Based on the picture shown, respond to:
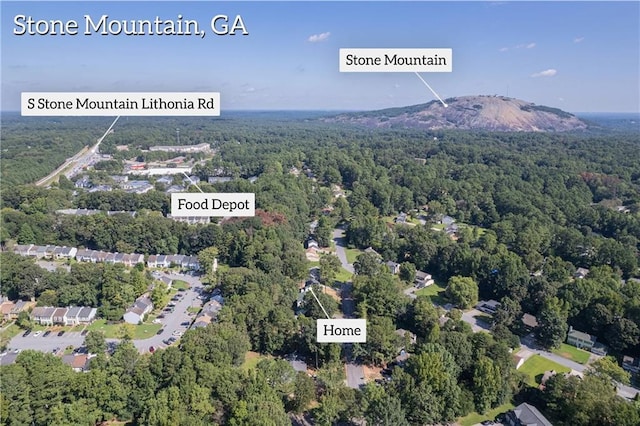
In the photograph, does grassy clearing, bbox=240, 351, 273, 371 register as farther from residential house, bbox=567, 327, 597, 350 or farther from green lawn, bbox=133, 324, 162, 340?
residential house, bbox=567, 327, 597, 350

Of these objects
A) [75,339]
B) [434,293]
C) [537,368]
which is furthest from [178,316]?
[537,368]

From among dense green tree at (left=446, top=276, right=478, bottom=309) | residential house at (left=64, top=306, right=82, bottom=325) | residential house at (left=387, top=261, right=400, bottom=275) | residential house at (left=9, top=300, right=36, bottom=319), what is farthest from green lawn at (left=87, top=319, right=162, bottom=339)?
dense green tree at (left=446, top=276, right=478, bottom=309)

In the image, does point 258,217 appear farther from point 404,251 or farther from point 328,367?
point 328,367

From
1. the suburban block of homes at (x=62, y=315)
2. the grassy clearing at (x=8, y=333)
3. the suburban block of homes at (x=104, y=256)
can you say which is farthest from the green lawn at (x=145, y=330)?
the suburban block of homes at (x=104, y=256)

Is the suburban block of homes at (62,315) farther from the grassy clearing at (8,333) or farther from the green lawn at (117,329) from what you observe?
the grassy clearing at (8,333)

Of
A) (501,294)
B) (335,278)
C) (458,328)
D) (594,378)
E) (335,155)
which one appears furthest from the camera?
(335,155)

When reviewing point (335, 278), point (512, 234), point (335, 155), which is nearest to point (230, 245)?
point (335, 278)
